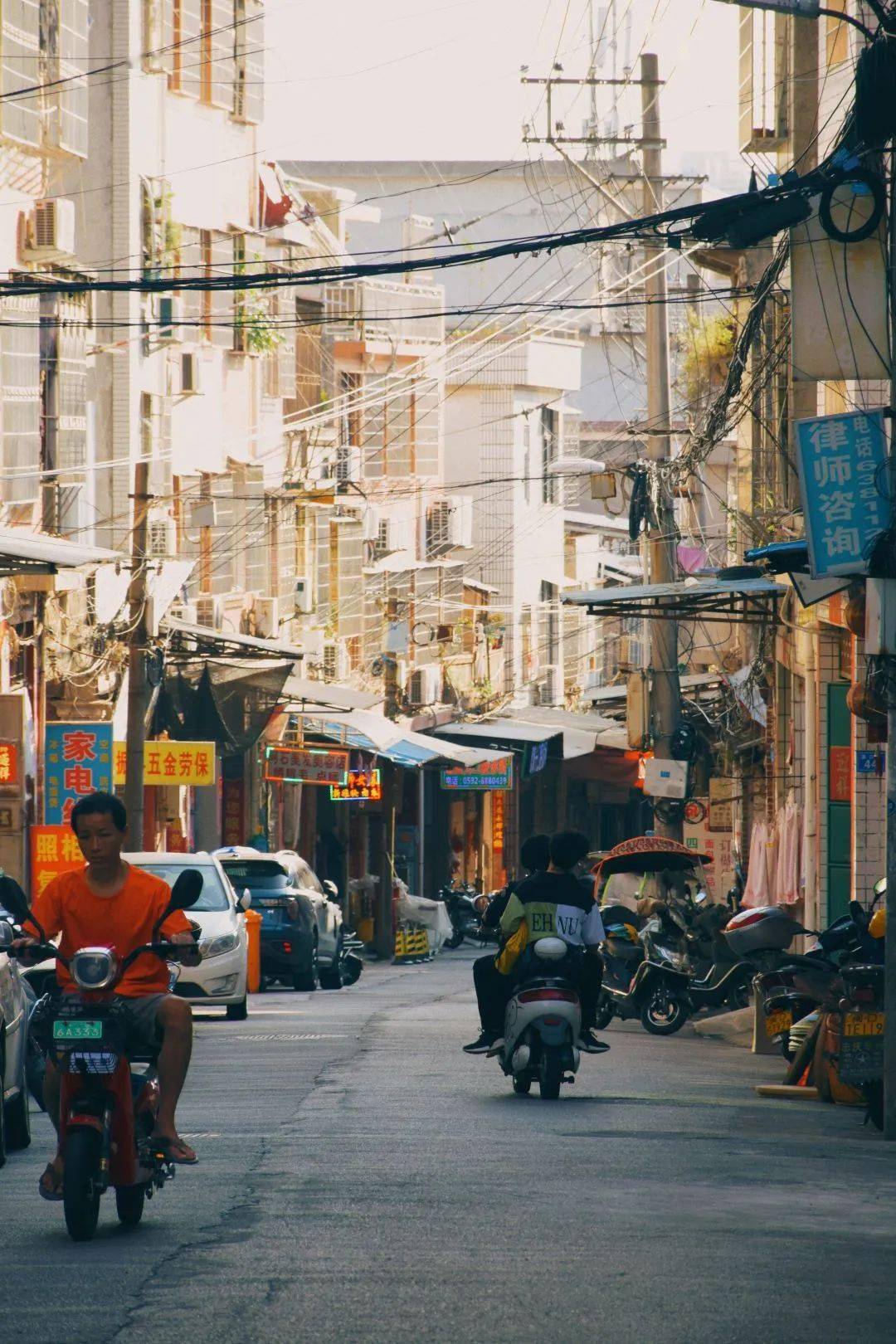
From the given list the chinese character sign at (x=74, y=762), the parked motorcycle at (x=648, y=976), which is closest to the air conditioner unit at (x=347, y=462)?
the chinese character sign at (x=74, y=762)

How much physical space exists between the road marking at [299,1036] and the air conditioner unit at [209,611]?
19.8 meters

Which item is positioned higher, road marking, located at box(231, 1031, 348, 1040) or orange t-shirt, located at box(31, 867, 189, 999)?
orange t-shirt, located at box(31, 867, 189, 999)

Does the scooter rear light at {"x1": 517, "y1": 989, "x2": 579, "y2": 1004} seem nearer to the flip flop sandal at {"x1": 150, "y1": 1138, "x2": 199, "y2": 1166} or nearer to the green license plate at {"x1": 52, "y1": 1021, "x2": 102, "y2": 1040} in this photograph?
the flip flop sandal at {"x1": 150, "y1": 1138, "x2": 199, "y2": 1166}

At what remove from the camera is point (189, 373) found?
37.2m

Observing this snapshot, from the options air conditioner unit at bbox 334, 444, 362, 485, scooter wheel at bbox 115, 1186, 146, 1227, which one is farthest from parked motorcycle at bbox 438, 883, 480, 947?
scooter wheel at bbox 115, 1186, 146, 1227

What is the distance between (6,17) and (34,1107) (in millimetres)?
15822

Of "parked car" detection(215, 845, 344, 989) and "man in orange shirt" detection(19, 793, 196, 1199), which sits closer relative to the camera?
"man in orange shirt" detection(19, 793, 196, 1199)

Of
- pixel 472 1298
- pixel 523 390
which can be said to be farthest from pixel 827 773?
pixel 523 390

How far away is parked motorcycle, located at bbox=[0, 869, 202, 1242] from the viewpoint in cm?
807

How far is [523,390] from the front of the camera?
62062 millimetres

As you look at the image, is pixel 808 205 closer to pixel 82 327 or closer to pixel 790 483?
pixel 790 483

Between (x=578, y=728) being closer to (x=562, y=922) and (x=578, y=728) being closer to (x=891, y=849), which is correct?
(x=562, y=922)

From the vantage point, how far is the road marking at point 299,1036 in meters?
18.9

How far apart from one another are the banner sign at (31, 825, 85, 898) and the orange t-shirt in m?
18.7
